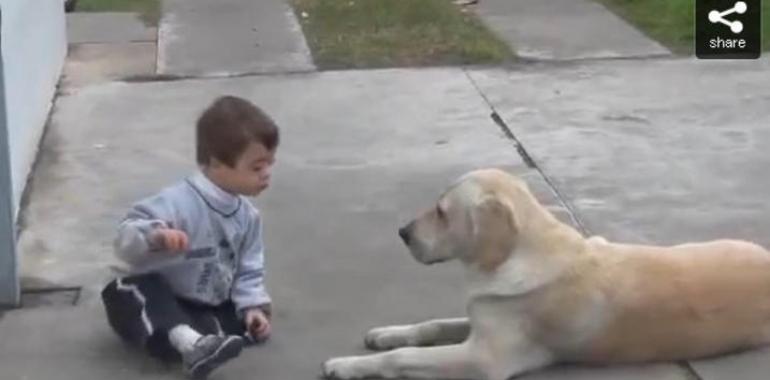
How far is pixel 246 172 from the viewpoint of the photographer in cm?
500

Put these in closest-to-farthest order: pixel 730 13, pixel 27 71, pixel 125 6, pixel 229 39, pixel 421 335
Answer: pixel 421 335 → pixel 27 71 → pixel 229 39 → pixel 730 13 → pixel 125 6

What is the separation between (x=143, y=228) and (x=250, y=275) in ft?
1.58

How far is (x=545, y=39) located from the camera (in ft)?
36.1

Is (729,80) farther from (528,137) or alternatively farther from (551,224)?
(551,224)

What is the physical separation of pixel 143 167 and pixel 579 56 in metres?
3.70

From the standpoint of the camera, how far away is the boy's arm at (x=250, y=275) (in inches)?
206

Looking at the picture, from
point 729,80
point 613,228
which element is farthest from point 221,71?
point 613,228

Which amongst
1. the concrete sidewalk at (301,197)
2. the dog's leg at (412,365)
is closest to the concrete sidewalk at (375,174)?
the concrete sidewalk at (301,197)

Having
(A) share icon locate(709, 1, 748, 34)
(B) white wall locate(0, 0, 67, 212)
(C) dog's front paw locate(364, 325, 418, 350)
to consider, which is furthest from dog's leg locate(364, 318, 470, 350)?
(A) share icon locate(709, 1, 748, 34)

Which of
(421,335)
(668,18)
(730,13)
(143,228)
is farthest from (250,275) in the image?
(730,13)

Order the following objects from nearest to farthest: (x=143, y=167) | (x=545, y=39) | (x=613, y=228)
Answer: (x=613, y=228) < (x=143, y=167) < (x=545, y=39)

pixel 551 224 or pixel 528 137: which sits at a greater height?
pixel 551 224

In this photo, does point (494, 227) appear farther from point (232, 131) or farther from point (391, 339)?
point (232, 131)

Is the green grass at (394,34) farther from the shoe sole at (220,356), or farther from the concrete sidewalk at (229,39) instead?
the shoe sole at (220,356)
